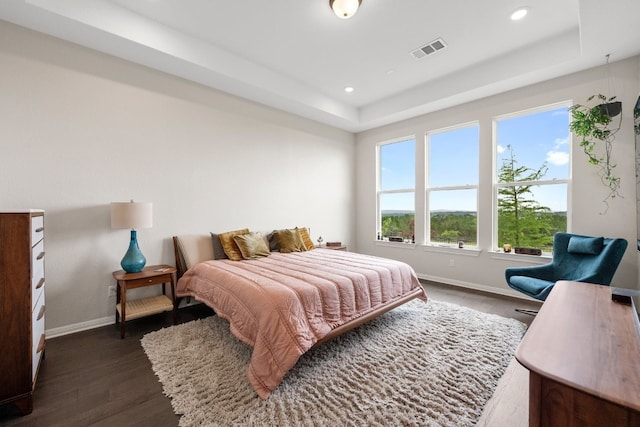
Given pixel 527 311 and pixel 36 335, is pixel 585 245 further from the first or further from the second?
pixel 36 335

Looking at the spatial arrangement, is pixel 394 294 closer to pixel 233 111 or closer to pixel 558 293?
pixel 558 293

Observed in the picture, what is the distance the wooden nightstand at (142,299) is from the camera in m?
2.62

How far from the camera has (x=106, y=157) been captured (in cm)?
294

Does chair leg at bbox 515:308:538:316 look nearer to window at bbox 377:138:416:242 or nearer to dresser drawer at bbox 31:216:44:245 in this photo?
window at bbox 377:138:416:242

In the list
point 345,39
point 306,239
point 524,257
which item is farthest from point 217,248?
point 524,257

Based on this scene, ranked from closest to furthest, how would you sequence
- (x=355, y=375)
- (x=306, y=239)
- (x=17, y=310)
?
(x=17, y=310)
(x=355, y=375)
(x=306, y=239)

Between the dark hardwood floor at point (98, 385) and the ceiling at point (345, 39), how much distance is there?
→ 2881 mm

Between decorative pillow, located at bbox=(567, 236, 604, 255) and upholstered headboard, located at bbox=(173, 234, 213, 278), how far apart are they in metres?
4.17

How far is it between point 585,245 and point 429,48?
2773mm

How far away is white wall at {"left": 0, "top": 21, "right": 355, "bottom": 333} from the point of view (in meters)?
2.55

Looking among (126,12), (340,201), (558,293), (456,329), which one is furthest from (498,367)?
(126,12)

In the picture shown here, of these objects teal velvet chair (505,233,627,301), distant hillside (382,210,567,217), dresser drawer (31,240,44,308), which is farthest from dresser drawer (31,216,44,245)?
distant hillside (382,210,567,217)

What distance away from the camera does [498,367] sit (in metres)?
2.11

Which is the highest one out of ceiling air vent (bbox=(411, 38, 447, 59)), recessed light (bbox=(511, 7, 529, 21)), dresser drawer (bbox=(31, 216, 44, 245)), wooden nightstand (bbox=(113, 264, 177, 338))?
ceiling air vent (bbox=(411, 38, 447, 59))
